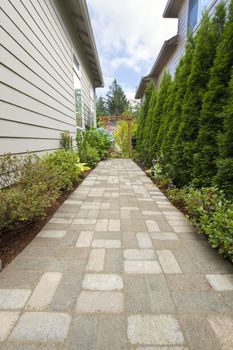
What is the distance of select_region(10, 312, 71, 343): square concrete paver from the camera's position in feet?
3.21

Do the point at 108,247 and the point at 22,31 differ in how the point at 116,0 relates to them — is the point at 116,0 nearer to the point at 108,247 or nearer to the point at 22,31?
the point at 22,31

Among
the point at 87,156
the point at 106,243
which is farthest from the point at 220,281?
the point at 87,156

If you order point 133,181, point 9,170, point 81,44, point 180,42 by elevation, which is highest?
point 81,44

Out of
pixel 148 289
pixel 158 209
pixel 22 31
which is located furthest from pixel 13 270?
pixel 22 31

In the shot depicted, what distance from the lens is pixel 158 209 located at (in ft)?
9.18

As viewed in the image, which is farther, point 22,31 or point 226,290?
point 22,31

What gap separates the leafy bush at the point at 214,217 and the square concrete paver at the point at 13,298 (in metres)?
1.46

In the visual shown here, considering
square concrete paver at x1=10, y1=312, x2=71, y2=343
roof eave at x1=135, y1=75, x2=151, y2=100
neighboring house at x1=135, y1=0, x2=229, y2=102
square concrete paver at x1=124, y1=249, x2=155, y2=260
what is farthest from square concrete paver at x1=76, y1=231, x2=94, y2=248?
roof eave at x1=135, y1=75, x2=151, y2=100

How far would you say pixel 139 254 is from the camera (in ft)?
5.60

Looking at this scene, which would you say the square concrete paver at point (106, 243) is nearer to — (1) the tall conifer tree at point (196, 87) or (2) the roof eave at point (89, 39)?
(1) the tall conifer tree at point (196, 87)

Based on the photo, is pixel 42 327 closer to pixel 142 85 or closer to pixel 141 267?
pixel 141 267

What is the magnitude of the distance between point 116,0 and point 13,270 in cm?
713

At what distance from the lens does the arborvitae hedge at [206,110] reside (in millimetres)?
2362

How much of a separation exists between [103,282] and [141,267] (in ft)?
1.11
